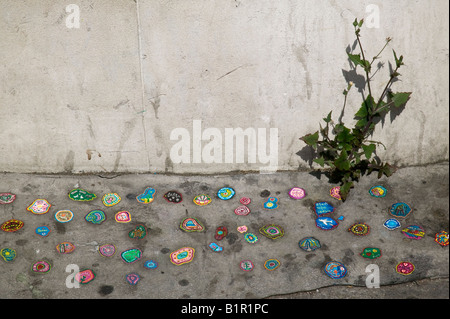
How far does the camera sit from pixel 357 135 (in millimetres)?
3789

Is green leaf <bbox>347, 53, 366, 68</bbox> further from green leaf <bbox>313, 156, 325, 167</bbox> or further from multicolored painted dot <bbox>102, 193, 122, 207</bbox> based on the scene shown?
multicolored painted dot <bbox>102, 193, 122, 207</bbox>

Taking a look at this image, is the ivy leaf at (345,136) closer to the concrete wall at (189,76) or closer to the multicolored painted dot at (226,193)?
the concrete wall at (189,76)

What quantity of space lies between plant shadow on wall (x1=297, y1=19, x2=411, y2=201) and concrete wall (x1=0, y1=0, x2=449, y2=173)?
0.08 m

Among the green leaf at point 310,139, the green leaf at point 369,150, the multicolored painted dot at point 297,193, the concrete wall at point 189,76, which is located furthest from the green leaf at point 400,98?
the multicolored painted dot at point 297,193

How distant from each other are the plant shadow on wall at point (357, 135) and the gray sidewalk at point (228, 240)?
0.40ft

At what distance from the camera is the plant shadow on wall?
3725mm

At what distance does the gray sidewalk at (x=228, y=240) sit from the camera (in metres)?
2.97

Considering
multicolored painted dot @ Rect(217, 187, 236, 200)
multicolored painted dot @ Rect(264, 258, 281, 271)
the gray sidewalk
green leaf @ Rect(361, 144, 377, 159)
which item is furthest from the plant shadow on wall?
multicolored painted dot @ Rect(264, 258, 281, 271)

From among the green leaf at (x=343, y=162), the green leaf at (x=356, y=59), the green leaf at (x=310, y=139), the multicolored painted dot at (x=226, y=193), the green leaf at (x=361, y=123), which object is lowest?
the multicolored painted dot at (x=226, y=193)

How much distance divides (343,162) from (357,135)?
10.8 inches

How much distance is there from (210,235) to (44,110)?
71.8 inches

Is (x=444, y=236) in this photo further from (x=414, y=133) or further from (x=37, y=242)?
(x=37, y=242)

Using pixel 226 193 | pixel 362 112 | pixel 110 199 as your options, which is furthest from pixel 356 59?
pixel 110 199

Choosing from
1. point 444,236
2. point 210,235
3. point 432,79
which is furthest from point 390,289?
point 432,79
